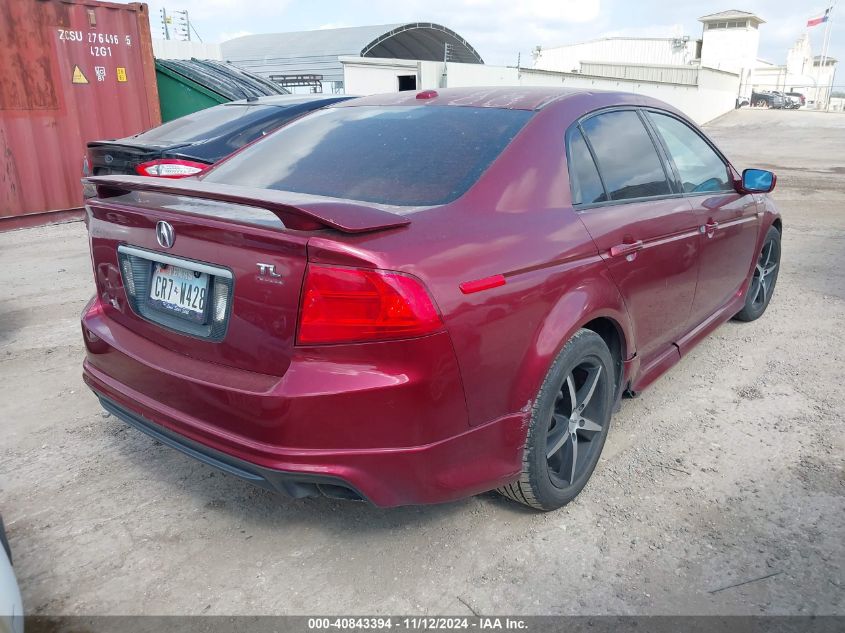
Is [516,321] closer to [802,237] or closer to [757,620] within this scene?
[757,620]

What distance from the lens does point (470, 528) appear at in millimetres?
2559

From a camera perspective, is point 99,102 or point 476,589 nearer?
point 476,589

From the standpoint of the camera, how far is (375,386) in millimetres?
1932

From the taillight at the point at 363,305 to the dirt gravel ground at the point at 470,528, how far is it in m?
0.92

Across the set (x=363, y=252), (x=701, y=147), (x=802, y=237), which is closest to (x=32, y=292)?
(x=363, y=252)

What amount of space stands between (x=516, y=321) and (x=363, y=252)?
604mm

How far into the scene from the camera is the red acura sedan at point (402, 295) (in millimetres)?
1942

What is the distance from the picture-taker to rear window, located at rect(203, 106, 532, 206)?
2436mm

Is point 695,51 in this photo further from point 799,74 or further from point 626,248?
point 626,248

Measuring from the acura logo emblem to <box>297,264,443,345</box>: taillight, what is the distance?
0.58m

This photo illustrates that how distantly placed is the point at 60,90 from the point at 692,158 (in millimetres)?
8344

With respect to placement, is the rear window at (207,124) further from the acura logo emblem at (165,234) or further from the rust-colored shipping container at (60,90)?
the acura logo emblem at (165,234)

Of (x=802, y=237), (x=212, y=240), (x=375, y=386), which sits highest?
(x=212, y=240)

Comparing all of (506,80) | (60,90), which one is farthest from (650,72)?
(60,90)
